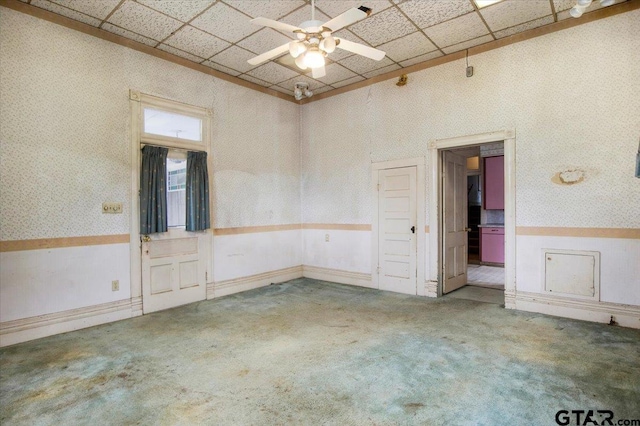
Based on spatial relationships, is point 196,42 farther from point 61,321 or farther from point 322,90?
point 61,321

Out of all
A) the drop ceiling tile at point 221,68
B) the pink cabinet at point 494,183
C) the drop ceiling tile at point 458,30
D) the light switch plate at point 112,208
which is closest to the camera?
the drop ceiling tile at point 458,30

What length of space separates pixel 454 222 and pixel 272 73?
12.5 feet

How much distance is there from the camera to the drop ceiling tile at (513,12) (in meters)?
3.70

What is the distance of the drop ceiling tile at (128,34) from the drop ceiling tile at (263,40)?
1152 mm

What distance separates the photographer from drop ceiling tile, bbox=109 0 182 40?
3701 millimetres

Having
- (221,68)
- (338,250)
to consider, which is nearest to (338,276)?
(338,250)

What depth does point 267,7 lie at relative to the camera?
3.70 meters

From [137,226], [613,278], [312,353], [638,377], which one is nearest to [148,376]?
[312,353]

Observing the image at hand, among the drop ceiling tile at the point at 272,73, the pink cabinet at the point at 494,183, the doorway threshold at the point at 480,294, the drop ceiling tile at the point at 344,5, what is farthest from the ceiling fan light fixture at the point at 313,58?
the pink cabinet at the point at 494,183

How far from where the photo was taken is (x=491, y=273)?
7.10m

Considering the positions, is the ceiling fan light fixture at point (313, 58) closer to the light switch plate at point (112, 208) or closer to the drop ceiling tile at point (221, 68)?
the drop ceiling tile at point (221, 68)

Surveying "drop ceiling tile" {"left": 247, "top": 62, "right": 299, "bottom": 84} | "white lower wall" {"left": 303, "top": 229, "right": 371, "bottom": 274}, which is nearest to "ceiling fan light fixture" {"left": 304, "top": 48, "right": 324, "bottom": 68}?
"drop ceiling tile" {"left": 247, "top": 62, "right": 299, "bottom": 84}

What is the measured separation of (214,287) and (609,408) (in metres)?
4.67

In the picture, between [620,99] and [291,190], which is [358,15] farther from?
[291,190]
